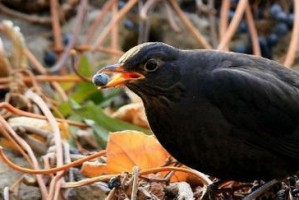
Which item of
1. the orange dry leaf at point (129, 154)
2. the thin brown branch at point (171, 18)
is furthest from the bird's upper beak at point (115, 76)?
the thin brown branch at point (171, 18)

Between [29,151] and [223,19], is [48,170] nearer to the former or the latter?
[29,151]

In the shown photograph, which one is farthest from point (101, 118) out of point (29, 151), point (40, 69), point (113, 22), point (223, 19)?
point (223, 19)

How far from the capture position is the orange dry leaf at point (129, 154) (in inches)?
151

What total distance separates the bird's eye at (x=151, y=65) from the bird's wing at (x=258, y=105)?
0.19m

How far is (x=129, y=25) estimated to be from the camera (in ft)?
19.8

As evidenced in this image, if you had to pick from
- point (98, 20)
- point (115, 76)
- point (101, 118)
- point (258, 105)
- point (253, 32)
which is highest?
point (115, 76)

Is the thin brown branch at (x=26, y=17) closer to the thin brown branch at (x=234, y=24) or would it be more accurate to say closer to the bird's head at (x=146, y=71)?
the thin brown branch at (x=234, y=24)

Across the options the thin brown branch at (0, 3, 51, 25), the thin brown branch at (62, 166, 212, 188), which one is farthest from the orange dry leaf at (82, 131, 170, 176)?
the thin brown branch at (0, 3, 51, 25)

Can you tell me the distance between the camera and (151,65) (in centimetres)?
346

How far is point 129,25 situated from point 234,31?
0.68 meters

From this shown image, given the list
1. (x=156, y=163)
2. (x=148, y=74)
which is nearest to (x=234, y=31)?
(x=156, y=163)


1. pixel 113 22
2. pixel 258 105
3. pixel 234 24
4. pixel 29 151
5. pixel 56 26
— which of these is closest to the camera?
pixel 258 105

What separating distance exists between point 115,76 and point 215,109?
38cm

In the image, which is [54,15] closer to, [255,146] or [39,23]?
[39,23]
